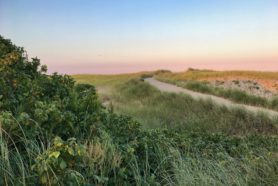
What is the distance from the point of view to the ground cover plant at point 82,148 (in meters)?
3.39

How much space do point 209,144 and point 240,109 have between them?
592cm

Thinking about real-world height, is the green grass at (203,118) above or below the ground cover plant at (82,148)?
below

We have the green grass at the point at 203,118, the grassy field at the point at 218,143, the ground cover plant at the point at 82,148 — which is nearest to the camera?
the ground cover plant at the point at 82,148

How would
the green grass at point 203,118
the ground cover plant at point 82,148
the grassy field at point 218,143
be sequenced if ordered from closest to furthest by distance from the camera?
the ground cover plant at point 82,148 < the grassy field at point 218,143 < the green grass at point 203,118

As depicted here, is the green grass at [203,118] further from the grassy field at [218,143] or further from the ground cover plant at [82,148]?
the ground cover plant at [82,148]

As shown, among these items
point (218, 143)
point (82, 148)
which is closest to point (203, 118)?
point (218, 143)

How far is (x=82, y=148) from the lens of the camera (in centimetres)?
338

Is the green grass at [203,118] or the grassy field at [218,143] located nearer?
the grassy field at [218,143]

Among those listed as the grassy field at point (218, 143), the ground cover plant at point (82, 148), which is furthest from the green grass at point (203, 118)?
the ground cover plant at point (82, 148)

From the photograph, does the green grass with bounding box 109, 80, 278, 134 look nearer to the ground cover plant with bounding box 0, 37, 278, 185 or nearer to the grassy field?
the grassy field

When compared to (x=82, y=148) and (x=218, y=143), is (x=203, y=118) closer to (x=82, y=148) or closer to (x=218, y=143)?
(x=218, y=143)

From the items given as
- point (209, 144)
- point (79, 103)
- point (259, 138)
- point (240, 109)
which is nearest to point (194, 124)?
point (240, 109)

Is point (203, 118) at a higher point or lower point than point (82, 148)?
lower

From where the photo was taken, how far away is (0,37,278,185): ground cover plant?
3.39m
